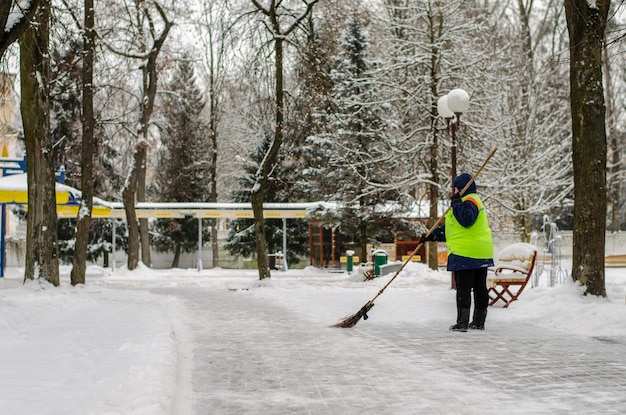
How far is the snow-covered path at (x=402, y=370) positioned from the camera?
16.8 ft

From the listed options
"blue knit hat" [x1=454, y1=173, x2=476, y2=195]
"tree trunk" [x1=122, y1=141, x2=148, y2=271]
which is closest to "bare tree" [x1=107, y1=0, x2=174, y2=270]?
"tree trunk" [x1=122, y1=141, x2=148, y2=271]

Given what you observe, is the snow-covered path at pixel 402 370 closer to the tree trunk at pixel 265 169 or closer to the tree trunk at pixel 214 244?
the tree trunk at pixel 265 169

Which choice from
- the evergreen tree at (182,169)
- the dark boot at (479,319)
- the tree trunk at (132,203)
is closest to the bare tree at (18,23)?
the dark boot at (479,319)

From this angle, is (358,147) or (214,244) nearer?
(358,147)

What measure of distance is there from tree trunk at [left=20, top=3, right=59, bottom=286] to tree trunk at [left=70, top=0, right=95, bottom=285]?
2.44 metres

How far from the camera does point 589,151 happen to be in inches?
430

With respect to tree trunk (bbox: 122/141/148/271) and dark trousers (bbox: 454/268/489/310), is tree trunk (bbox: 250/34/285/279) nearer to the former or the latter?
tree trunk (bbox: 122/141/148/271)

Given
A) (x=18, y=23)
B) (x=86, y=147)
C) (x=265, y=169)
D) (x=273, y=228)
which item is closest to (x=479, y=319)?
(x=18, y=23)

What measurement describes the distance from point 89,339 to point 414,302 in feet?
23.8

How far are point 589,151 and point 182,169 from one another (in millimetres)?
34587

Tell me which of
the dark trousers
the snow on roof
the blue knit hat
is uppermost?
the blue knit hat

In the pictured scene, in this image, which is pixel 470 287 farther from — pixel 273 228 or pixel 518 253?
pixel 273 228

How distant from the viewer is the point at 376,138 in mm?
28719

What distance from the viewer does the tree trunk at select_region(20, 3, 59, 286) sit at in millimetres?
14766
